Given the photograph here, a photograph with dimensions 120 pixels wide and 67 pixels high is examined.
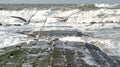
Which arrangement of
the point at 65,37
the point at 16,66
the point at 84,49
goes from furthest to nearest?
the point at 65,37, the point at 84,49, the point at 16,66

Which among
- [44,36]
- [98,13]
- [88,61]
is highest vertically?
[88,61]

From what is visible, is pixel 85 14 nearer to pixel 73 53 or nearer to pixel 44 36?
pixel 44 36

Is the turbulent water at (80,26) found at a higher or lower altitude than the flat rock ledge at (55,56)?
lower

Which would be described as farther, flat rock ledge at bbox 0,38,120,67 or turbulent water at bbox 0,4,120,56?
turbulent water at bbox 0,4,120,56

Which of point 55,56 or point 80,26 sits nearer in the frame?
point 55,56

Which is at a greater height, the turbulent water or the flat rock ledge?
the flat rock ledge

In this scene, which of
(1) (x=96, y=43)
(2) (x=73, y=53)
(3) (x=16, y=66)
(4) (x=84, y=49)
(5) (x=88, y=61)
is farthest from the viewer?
(1) (x=96, y=43)

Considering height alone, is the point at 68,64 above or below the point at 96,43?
above

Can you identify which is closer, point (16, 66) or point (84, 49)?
point (16, 66)

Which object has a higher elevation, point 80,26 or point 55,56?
point 55,56

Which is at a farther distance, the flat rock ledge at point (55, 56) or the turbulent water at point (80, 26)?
the turbulent water at point (80, 26)

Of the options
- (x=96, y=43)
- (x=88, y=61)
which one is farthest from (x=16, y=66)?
(x=96, y=43)
